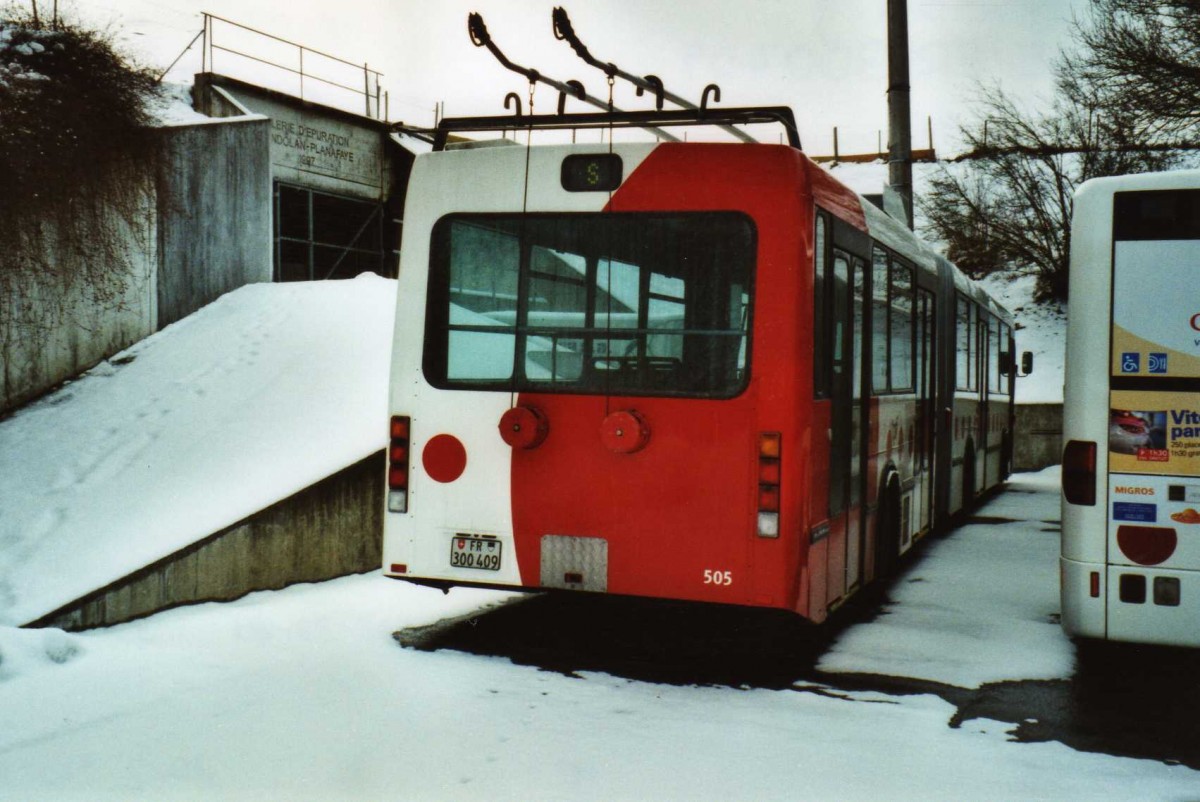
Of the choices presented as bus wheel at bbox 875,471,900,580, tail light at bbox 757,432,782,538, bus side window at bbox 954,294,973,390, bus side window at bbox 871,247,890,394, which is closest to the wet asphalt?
bus wheel at bbox 875,471,900,580

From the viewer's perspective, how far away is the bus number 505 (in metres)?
6.60

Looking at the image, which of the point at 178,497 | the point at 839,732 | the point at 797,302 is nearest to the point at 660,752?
the point at 839,732

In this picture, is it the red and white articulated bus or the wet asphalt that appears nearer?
the wet asphalt

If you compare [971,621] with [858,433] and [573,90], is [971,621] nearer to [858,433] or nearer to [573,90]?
[858,433]

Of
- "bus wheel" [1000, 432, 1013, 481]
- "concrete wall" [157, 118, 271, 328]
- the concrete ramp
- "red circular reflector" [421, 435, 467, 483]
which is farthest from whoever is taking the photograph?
"bus wheel" [1000, 432, 1013, 481]

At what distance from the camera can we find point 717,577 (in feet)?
21.7

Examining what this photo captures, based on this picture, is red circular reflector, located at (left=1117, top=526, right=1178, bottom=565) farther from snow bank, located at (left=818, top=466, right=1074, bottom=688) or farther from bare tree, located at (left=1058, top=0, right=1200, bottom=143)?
bare tree, located at (left=1058, top=0, right=1200, bottom=143)

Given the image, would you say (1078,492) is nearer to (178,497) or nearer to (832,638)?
(832,638)

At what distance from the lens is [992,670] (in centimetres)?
714

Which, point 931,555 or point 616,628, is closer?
point 616,628

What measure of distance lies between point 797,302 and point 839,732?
230 cm

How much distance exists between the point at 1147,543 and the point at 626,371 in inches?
118

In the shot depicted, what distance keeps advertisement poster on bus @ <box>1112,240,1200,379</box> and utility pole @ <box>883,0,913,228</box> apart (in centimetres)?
991

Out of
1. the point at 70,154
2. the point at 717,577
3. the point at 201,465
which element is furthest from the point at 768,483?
the point at 70,154
